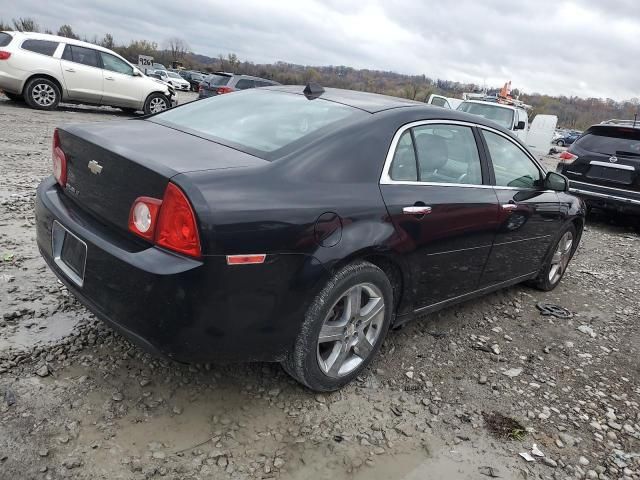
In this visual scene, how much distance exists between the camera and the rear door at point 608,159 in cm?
723

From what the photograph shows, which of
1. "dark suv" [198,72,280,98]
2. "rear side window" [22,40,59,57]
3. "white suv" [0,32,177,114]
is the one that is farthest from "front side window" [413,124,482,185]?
"dark suv" [198,72,280,98]

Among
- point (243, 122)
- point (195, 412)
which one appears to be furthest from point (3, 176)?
point (195, 412)

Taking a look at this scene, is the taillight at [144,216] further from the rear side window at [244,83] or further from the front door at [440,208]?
the rear side window at [244,83]

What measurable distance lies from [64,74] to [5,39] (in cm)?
132

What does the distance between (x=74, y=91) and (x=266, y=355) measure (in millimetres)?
12167

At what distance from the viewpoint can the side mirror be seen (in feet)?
13.8

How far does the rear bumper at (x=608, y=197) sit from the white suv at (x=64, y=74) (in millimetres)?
8939

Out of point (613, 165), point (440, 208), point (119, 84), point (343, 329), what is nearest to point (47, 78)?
point (119, 84)

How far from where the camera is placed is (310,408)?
2676 millimetres

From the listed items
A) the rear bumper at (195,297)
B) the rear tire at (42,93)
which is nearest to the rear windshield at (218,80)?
the rear tire at (42,93)

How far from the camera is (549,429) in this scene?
279 cm

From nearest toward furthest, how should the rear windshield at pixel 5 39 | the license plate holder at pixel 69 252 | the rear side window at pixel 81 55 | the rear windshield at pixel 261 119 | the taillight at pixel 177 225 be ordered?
the taillight at pixel 177 225
the license plate holder at pixel 69 252
the rear windshield at pixel 261 119
the rear windshield at pixel 5 39
the rear side window at pixel 81 55

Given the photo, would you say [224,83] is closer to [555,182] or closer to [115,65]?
[115,65]

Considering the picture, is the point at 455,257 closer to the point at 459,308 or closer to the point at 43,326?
the point at 459,308
